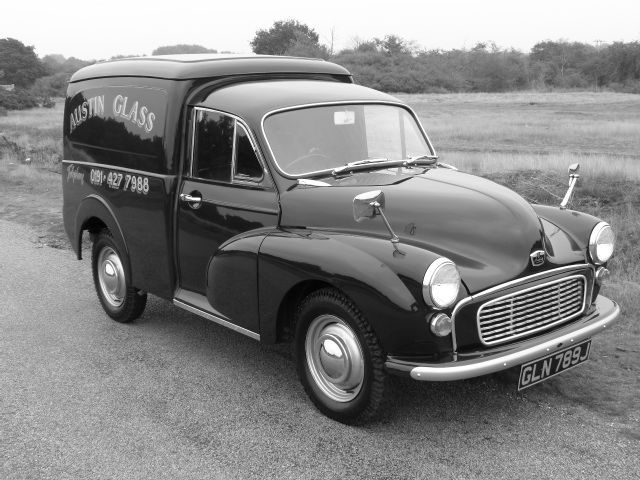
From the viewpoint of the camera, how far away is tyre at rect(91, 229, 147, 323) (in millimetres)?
5887

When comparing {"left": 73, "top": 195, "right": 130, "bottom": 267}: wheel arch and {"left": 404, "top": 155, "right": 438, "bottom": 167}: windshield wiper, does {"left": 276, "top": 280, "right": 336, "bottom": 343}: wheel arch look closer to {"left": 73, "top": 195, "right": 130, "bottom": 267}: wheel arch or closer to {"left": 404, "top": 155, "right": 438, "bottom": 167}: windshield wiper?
{"left": 404, "top": 155, "right": 438, "bottom": 167}: windshield wiper

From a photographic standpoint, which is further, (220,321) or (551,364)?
(220,321)

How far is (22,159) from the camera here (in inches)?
688

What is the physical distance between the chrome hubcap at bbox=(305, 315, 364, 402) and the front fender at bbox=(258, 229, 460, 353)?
25 centimetres

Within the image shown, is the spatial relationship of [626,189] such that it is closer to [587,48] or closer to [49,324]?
[49,324]

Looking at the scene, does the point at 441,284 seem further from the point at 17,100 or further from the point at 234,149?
the point at 17,100

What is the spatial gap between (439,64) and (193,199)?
7457 centimetres

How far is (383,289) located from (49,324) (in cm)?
352

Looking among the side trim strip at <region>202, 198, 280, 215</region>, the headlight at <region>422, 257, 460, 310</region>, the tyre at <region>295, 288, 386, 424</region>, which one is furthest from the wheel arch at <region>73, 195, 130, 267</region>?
the headlight at <region>422, 257, 460, 310</region>

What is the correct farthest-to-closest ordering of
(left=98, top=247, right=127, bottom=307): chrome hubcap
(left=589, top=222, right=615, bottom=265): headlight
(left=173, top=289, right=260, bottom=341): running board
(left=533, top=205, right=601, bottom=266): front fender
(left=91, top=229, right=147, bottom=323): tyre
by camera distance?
1. (left=98, top=247, right=127, bottom=307): chrome hubcap
2. (left=91, top=229, right=147, bottom=323): tyre
3. (left=173, top=289, right=260, bottom=341): running board
4. (left=589, top=222, right=615, bottom=265): headlight
5. (left=533, top=205, right=601, bottom=266): front fender

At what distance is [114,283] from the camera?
6086 millimetres

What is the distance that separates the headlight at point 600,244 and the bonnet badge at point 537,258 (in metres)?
0.53

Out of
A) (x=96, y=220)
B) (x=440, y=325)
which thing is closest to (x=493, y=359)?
(x=440, y=325)

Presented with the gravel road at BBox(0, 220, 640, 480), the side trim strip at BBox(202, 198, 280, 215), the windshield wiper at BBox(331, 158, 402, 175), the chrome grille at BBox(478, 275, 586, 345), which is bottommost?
the gravel road at BBox(0, 220, 640, 480)
